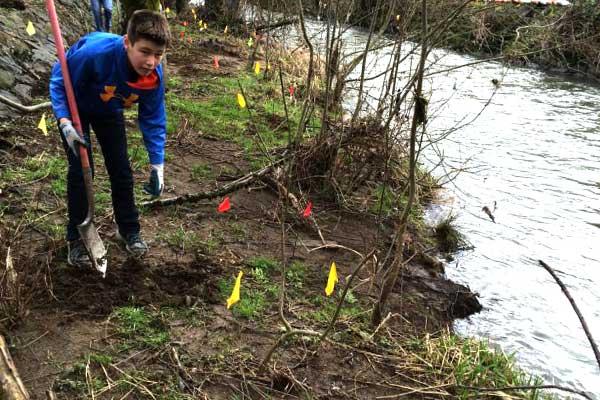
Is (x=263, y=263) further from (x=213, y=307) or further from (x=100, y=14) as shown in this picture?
(x=100, y=14)

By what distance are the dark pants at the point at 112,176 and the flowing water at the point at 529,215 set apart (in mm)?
2333

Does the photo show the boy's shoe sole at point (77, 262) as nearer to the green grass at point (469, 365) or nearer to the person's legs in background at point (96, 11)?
the green grass at point (469, 365)

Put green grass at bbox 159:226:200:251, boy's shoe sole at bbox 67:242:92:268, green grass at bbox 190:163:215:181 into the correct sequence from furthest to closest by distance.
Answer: green grass at bbox 190:163:215:181 < green grass at bbox 159:226:200:251 < boy's shoe sole at bbox 67:242:92:268

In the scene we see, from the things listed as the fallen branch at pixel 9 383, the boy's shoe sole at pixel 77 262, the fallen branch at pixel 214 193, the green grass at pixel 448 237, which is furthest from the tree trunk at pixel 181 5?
the fallen branch at pixel 9 383

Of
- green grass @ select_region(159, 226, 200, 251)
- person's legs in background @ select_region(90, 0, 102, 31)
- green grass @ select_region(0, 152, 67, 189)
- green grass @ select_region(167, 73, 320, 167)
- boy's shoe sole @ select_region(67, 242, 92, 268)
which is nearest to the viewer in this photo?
boy's shoe sole @ select_region(67, 242, 92, 268)

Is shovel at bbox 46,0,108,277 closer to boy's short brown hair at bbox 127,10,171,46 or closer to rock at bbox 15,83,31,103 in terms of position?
boy's short brown hair at bbox 127,10,171,46

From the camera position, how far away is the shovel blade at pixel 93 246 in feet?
9.48

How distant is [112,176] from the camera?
3.14 meters

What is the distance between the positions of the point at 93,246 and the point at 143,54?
1.06 metres

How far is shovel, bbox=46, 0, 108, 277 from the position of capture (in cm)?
265

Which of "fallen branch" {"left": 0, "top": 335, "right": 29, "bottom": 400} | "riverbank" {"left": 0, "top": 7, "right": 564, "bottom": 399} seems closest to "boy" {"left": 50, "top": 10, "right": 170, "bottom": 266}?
"riverbank" {"left": 0, "top": 7, "right": 564, "bottom": 399}

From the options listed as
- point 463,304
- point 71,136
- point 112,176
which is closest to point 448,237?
point 463,304

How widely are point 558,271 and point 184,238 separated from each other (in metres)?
3.29

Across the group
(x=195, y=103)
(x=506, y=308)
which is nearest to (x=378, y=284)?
(x=506, y=308)
